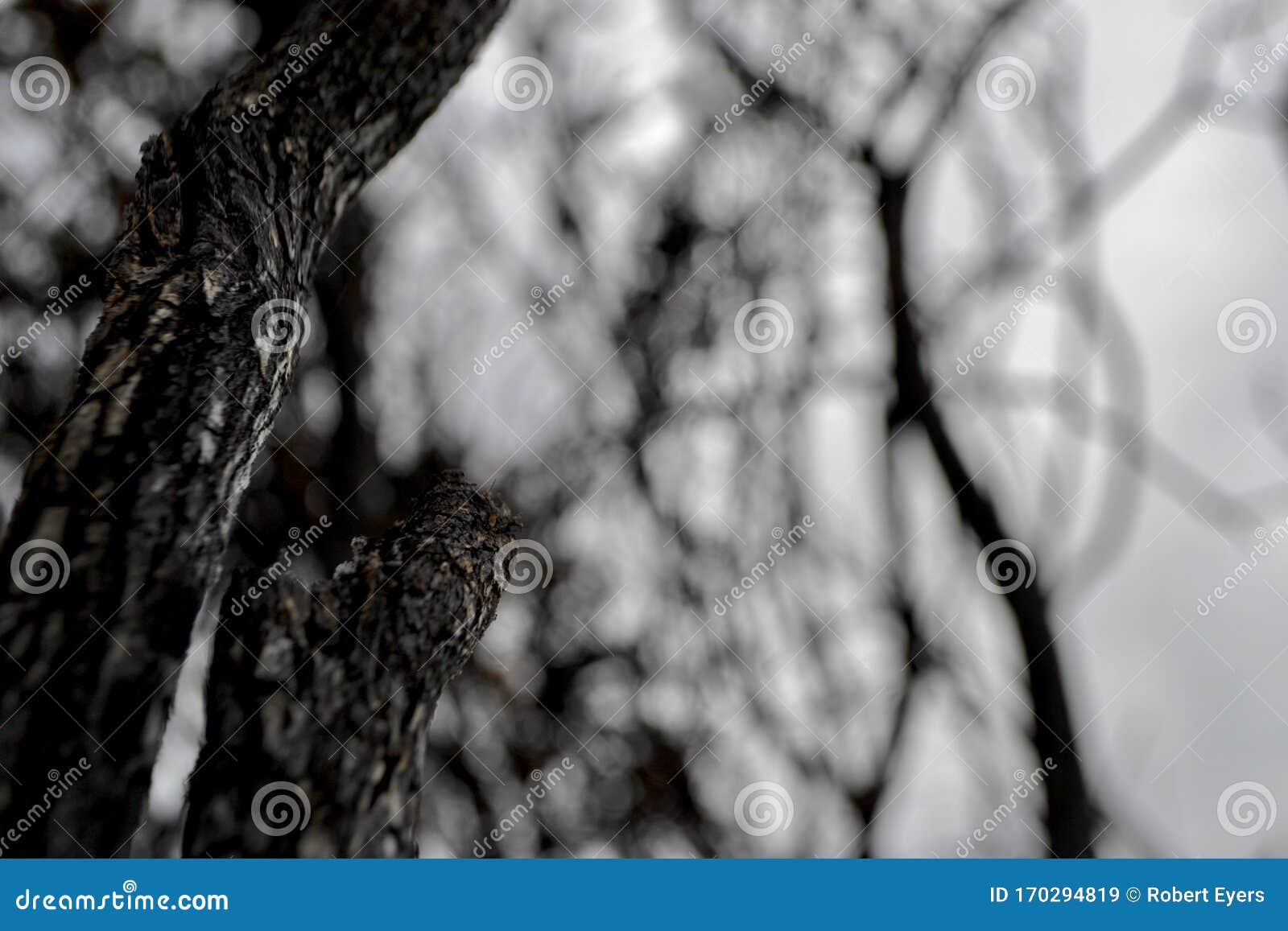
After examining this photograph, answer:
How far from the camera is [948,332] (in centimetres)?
463

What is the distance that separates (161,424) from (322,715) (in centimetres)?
62

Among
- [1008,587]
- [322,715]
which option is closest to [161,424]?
[322,715]

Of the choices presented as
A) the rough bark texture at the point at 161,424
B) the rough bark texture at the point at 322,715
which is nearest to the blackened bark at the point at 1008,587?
the rough bark texture at the point at 161,424

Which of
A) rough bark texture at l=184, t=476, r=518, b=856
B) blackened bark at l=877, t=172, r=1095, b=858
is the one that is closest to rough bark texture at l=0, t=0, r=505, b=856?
rough bark texture at l=184, t=476, r=518, b=856

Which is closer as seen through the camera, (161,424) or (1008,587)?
(161,424)

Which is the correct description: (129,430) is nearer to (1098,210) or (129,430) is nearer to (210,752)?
(210,752)

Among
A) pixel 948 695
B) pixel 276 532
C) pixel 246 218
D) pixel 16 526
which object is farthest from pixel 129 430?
pixel 948 695

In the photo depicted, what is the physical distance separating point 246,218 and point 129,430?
0.54m

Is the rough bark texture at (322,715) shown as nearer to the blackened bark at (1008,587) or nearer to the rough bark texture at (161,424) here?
the rough bark texture at (161,424)

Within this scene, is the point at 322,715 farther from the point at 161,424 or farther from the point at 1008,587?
the point at 1008,587

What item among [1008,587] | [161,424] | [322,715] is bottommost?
[322,715]

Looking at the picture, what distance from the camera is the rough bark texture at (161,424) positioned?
4.69ft

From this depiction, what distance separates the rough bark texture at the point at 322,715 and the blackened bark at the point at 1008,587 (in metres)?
2.83

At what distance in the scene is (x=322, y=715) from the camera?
142 cm
